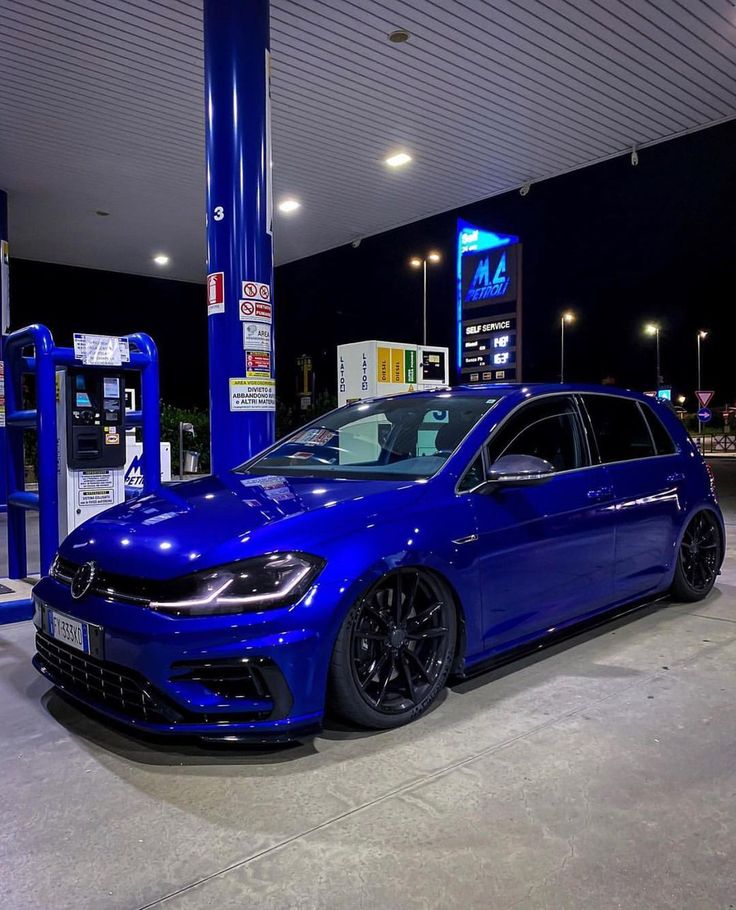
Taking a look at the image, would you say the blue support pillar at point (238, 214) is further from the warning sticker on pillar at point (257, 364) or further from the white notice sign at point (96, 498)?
the white notice sign at point (96, 498)

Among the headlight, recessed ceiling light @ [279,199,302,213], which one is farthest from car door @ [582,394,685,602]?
recessed ceiling light @ [279,199,302,213]

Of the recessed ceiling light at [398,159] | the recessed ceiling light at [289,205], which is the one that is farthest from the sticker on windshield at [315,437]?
the recessed ceiling light at [289,205]

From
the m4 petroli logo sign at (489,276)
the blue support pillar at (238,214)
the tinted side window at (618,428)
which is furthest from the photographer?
the m4 petroli logo sign at (489,276)

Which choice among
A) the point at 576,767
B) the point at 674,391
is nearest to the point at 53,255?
the point at 576,767

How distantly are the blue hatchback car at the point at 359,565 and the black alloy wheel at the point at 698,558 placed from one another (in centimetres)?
48

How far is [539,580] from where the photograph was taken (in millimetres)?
3359

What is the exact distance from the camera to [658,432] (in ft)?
15.0

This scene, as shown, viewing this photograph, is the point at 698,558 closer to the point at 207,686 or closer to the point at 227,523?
the point at 227,523

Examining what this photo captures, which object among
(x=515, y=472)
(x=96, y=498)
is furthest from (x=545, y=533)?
(x=96, y=498)

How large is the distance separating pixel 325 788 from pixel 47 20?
656cm

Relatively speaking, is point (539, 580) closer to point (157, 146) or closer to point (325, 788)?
point (325, 788)

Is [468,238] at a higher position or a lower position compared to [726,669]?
higher

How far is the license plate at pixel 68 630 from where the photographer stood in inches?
105

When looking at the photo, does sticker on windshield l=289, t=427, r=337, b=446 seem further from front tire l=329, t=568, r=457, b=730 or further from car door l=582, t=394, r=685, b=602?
car door l=582, t=394, r=685, b=602
